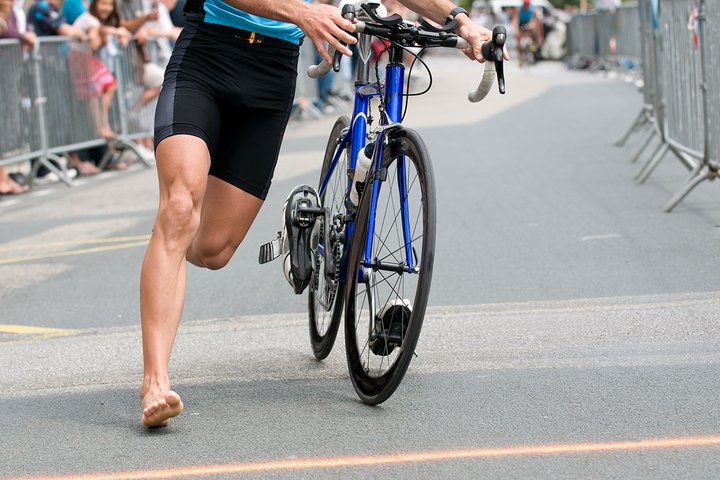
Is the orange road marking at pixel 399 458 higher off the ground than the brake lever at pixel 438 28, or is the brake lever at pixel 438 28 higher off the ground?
the brake lever at pixel 438 28

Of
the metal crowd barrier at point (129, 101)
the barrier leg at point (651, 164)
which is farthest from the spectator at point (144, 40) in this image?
the barrier leg at point (651, 164)

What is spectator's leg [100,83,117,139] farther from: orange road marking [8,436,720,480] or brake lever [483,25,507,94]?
orange road marking [8,436,720,480]

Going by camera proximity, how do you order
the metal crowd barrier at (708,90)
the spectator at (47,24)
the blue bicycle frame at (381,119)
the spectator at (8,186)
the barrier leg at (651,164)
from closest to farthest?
the blue bicycle frame at (381,119), the metal crowd barrier at (708,90), the barrier leg at (651,164), the spectator at (8,186), the spectator at (47,24)

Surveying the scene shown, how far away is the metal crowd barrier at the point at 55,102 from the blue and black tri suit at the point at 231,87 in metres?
7.96

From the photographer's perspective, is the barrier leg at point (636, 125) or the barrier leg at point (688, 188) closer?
the barrier leg at point (688, 188)

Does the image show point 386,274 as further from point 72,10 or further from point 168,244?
point 72,10

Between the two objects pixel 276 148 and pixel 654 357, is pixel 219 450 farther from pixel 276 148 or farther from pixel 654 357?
pixel 654 357

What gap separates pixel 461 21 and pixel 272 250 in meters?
1.31

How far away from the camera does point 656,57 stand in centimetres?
1201

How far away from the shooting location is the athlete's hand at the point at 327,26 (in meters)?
4.44

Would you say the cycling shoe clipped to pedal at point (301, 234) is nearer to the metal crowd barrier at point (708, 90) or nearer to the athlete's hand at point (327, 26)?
the athlete's hand at point (327, 26)

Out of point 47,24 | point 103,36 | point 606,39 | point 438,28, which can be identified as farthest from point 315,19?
point 606,39

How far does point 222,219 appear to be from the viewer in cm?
526

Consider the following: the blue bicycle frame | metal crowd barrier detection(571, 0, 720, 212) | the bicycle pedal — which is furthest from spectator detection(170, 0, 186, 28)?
the blue bicycle frame
